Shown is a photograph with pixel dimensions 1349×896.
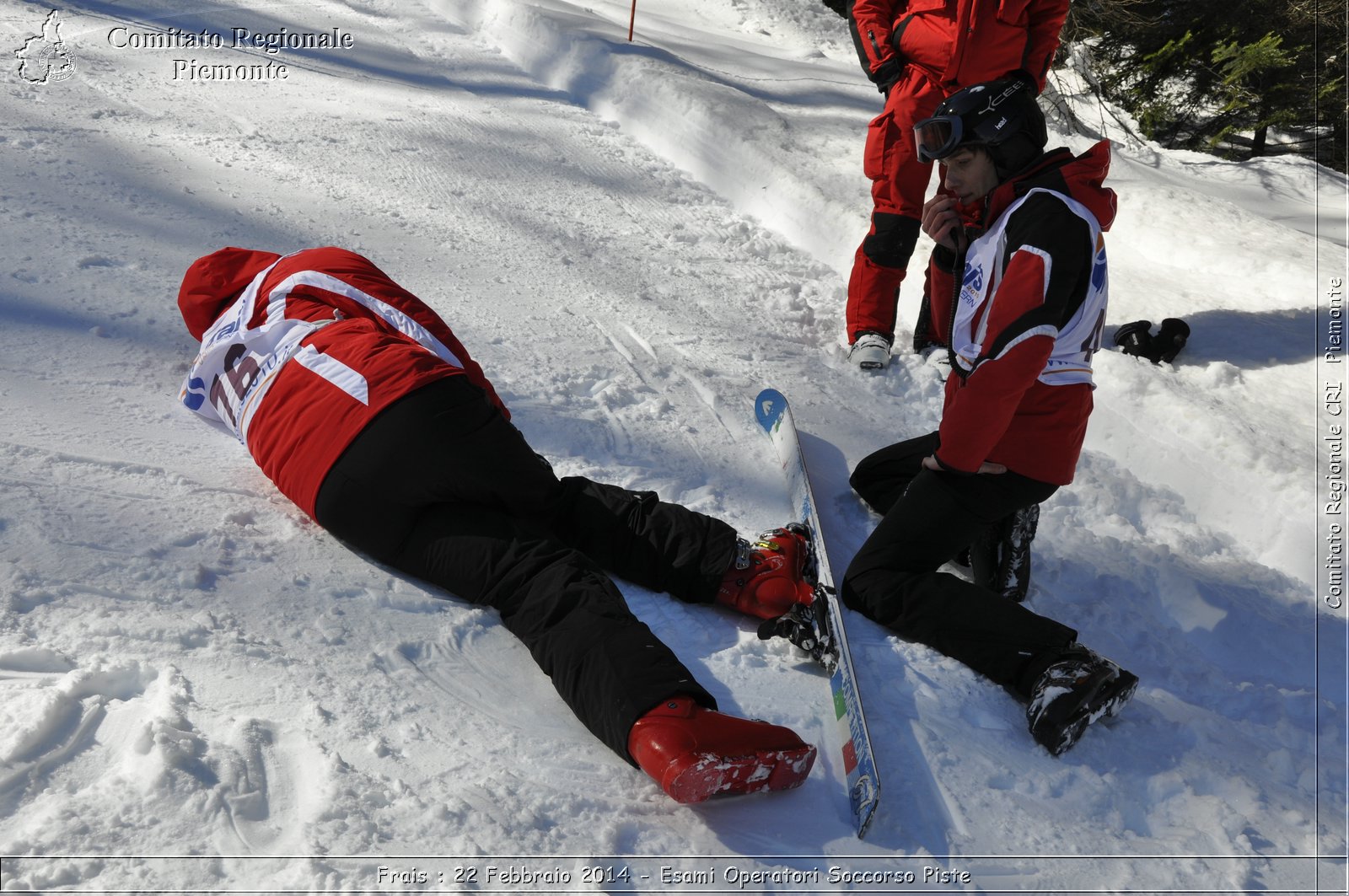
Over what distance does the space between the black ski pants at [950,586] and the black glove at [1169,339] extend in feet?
6.44

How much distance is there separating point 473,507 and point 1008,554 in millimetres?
1526

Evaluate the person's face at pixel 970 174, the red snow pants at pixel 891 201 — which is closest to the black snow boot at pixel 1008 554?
the person's face at pixel 970 174

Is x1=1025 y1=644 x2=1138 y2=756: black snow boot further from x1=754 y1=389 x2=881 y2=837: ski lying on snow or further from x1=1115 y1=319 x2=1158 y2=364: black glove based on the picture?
x1=1115 y1=319 x2=1158 y2=364: black glove

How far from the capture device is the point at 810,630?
247 cm

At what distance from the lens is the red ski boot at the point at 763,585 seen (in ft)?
8.50

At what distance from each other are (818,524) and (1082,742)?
90 centimetres

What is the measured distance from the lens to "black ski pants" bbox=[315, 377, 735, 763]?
7.07 ft

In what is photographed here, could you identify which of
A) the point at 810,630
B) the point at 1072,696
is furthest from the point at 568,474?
the point at 1072,696

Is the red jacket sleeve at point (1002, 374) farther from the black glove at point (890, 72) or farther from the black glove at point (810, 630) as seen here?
the black glove at point (890, 72)

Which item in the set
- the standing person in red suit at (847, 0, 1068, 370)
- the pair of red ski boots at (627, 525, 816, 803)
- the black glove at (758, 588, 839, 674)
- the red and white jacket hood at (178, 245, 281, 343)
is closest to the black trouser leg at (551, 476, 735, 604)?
the black glove at (758, 588, 839, 674)

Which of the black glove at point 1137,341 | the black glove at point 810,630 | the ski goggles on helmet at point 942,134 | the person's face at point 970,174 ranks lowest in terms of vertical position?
the black glove at point 810,630

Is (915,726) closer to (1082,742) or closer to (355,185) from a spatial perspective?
(1082,742)

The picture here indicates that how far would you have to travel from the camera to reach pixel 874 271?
4.10 m

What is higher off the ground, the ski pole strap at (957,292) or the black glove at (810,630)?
the ski pole strap at (957,292)
